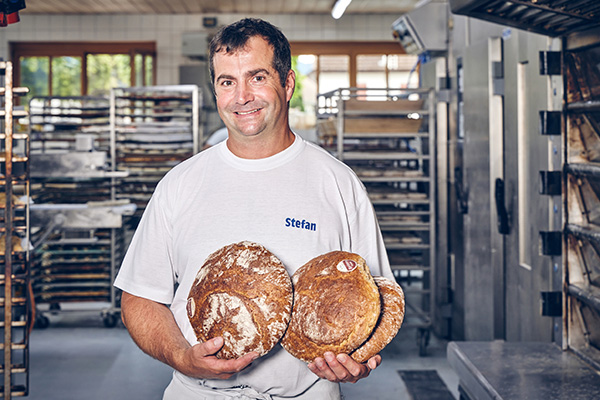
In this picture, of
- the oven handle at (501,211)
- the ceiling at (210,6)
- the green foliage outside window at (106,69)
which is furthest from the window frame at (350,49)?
the oven handle at (501,211)

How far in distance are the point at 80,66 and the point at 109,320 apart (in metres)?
4.22

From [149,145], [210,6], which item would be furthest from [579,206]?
[210,6]

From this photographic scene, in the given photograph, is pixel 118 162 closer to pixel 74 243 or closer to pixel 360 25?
pixel 74 243

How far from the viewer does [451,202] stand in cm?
432

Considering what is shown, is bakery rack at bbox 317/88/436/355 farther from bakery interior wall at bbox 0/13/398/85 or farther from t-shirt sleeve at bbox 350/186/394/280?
A: bakery interior wall at bbox 0/13/398/85

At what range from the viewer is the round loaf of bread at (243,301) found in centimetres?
114

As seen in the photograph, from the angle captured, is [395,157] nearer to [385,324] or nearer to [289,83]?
[289,83]

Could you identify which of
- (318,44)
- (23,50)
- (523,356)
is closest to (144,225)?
(523,356)

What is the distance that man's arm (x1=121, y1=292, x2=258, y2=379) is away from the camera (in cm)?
112

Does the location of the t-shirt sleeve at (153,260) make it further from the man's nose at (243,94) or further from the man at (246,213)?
the man's nose at (243,94)

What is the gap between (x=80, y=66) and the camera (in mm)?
7918

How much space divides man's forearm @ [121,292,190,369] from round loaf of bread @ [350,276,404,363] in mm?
→ 354

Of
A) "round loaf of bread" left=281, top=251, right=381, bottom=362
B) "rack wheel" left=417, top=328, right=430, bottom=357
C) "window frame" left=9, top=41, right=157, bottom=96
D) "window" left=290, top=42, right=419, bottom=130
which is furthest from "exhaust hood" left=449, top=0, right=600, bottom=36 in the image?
"window frame" left=9, top=41, right=157, bottom=96

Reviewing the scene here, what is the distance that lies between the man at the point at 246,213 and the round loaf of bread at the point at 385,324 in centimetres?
16
